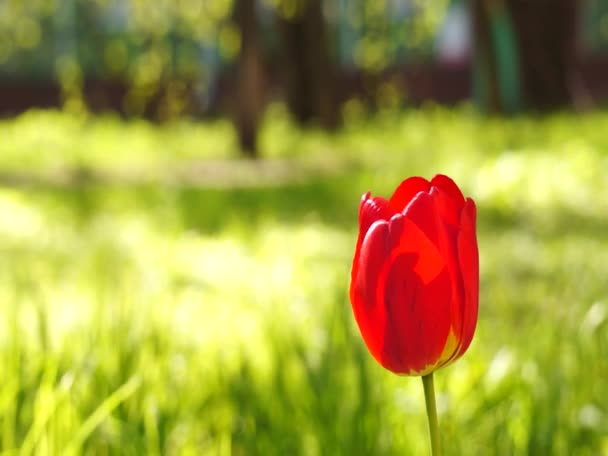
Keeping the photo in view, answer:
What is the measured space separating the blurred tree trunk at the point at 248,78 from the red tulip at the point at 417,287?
221 inches

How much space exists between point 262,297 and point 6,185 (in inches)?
154

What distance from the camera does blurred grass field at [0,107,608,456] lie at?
1.54m

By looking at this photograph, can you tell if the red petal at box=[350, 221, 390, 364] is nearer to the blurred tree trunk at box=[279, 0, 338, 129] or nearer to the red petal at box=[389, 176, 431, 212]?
the red petal at box=[389, 176, 431, 212]

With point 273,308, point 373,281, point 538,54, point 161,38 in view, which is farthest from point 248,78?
point 373,281

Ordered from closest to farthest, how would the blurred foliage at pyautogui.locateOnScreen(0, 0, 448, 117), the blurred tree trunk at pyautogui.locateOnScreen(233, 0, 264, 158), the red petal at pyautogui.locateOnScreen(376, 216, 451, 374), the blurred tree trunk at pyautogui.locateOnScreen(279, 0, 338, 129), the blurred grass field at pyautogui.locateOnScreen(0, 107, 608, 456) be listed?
the red petal at pyautogui.locateOnScreen(376, 216, 451, 374) < the blurred grass field at pyautogui.locateOnScreen(0, 107, 608, 456) < the blurred tree trunk at pyautogui.locateOnScreen(233, 0, 264, 158) < the blurred tree trunk at pyautogui.locateOnScreen(279, 0, 338, 129) < the blurred foliage at pyautogui.locateOnScreen(0, 0, 448, 117)

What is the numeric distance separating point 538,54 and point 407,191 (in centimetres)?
833

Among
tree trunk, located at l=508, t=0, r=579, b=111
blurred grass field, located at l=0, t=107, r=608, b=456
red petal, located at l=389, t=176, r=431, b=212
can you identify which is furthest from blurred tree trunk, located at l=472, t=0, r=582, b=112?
red petal, located at l=389, t=176, r=431, b=212

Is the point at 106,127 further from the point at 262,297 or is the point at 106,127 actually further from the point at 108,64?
the point at 262,297

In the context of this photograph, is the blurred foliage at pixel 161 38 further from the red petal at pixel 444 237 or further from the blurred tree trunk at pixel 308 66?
the red petal at pixel 444 237

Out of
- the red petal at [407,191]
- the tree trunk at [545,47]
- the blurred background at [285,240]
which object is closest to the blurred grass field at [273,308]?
the blurred background at [285,240]

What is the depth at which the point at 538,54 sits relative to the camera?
894 centimetres

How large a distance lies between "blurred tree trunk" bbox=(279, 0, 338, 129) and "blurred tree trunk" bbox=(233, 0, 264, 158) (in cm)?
138

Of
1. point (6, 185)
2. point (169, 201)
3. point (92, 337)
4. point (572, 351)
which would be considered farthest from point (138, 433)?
point (6, 185)

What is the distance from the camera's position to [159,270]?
331 centimetres
